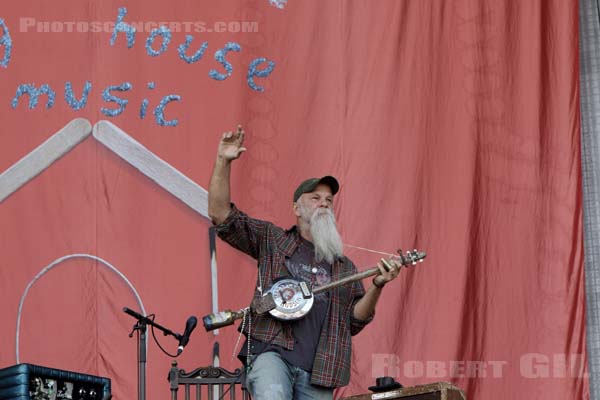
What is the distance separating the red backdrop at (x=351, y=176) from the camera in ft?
17.8

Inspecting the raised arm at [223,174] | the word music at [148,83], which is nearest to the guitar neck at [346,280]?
the raised arm at [223,174]

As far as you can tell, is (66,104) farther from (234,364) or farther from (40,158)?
Result: (234,364)

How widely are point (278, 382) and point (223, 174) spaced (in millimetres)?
797

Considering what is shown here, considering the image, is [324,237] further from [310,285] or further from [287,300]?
[287,300]

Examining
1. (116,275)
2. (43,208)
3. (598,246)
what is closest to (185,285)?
(116,275)

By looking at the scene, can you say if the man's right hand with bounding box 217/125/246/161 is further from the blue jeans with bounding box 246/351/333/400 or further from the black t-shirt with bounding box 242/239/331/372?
the blue jeans with bounding box 246/351/333/400

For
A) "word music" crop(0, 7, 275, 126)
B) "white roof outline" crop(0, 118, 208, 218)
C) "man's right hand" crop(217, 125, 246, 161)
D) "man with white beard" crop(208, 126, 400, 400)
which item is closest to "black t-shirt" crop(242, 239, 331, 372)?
"man with white beard" crop(208, 126, 400, 400)

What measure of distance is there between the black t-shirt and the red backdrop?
89 cm

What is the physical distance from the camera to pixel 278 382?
4.25 m

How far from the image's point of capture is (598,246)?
222 inches

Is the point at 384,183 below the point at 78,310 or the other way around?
the other way around

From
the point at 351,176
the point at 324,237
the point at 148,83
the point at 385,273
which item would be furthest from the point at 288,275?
the point at 148,83

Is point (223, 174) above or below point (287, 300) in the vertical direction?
above

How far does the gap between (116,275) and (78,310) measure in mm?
233
